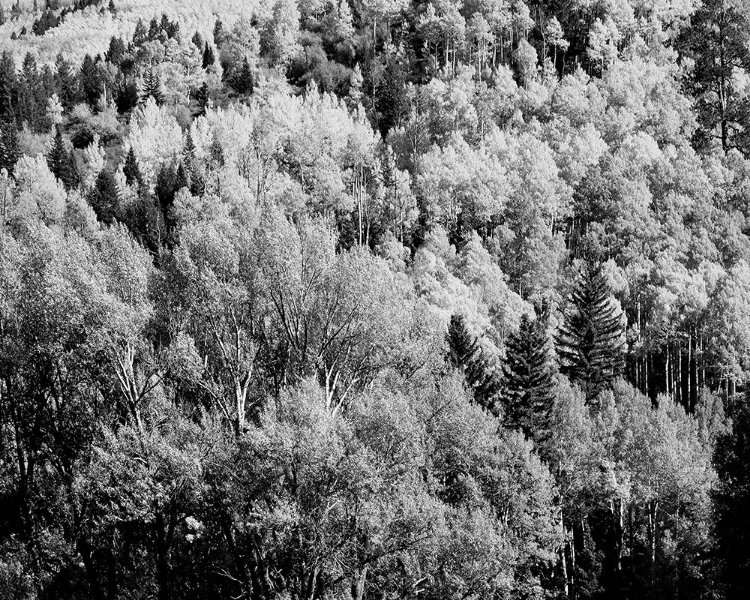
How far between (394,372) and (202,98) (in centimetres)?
11362

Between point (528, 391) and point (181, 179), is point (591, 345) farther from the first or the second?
point (181, 179)

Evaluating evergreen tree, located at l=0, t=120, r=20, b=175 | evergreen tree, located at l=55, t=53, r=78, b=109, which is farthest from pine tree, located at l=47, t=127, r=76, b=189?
evergreen tree, located at l=55, t=53, r=78, b=109

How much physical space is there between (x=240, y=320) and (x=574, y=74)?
3848 inches

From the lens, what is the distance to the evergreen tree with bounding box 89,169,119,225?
9476 centimetres

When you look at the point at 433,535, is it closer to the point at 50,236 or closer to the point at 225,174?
the point at 50,236

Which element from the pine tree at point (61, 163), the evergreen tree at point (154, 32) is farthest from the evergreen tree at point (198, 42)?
the pine tree at point (61, 163)

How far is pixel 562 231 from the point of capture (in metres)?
92.6

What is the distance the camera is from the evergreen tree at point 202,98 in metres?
137

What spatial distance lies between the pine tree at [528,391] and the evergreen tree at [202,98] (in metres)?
99.7

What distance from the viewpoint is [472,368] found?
5284 cm

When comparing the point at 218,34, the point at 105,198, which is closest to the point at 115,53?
the point at 218,34

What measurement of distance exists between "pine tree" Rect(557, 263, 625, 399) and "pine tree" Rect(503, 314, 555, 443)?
882cm

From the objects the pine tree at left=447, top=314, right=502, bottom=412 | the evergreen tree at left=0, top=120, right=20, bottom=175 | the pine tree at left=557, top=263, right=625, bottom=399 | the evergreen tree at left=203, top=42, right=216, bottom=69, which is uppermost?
the evergreen tree at left=203, top=42, right=216, bottom=69

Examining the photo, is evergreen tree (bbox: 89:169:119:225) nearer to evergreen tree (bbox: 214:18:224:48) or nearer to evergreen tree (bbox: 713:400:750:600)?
evergreen tree (bbox: 214:18:224:48)
